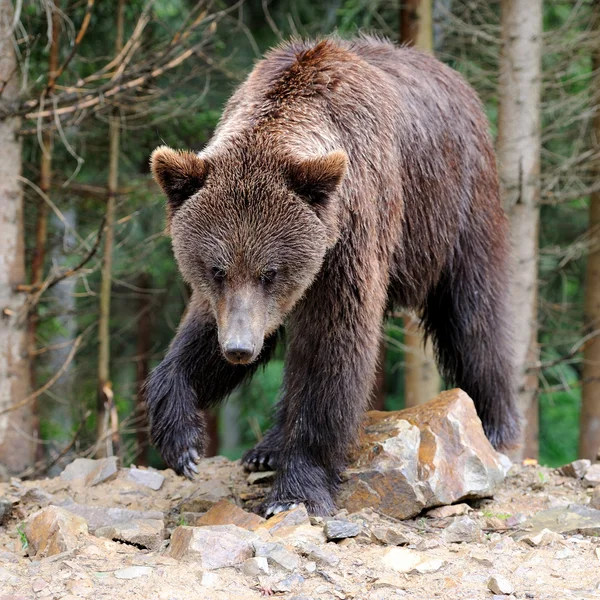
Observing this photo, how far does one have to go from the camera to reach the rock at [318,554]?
4090 millimetres

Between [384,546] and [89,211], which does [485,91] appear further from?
[384,546]

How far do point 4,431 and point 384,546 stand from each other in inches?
185

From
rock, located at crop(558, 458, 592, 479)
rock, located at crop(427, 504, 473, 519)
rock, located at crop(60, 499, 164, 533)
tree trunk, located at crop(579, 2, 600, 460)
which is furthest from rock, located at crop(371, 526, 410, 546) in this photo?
tree trunk, located at crop(579, 2, 600, 460)

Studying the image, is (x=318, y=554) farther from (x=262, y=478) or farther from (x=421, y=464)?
(x=262, y=478)

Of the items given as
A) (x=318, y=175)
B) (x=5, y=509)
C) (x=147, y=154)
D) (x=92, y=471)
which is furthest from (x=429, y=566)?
(x=147, y=154)

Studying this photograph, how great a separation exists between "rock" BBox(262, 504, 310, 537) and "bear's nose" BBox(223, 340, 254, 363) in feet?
3.17

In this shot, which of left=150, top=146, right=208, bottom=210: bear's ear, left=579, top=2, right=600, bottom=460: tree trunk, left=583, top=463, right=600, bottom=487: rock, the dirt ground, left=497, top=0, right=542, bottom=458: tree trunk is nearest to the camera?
the dirt ground

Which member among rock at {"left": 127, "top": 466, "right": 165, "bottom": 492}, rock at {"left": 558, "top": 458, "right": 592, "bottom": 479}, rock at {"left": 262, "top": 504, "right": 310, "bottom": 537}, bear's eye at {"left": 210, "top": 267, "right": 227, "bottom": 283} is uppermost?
bear's eye at {"left": 210, "top": 267, "right": 227, "bottom": 283}

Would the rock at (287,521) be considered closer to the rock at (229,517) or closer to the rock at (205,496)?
the rock at (229,517)

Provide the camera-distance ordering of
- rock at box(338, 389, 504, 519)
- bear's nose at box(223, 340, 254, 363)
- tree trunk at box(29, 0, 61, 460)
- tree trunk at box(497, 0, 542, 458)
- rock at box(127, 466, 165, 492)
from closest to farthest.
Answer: bear's nose at box(223, 340, 254, 363)
rock at box(338, 389, 504, 519)
rock at box(127, 466, 165, 492)
tree trunk at box(29, 0, 61, 460)
tree trunk at box(497, 0, 542, 458)

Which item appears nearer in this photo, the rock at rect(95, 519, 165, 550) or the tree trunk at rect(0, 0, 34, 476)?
the rock at rect(95, 519, 165, 550)

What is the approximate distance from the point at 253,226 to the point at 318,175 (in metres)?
A: 0.41

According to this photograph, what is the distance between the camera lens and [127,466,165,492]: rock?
19.3 feet

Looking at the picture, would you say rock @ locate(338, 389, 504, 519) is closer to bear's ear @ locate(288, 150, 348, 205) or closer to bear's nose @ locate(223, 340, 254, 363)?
bear's nose @ locate(223, 340, 254, 363)
